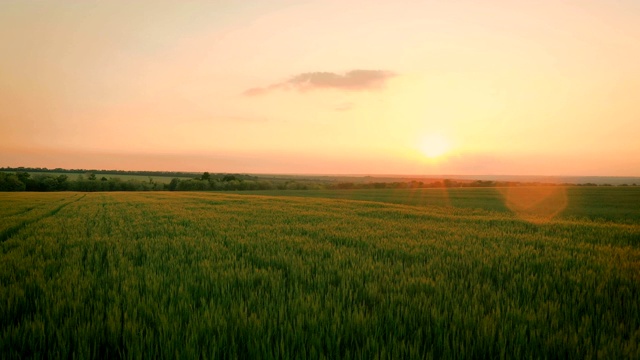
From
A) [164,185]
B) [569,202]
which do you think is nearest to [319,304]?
[569,202]

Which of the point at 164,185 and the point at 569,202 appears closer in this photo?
the point at 569,202

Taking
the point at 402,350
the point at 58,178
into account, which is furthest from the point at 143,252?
the point at 58,178

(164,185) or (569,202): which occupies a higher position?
(164,185)

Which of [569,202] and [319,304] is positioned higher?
[319,304]

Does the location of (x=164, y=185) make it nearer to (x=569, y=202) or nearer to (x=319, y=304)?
(x=569, y=202)

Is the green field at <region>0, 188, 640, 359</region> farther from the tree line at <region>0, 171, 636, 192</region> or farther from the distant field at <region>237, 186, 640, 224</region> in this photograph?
the tree line at <region>0, 171, 636, 192</region>

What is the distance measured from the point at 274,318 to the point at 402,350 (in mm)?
1329

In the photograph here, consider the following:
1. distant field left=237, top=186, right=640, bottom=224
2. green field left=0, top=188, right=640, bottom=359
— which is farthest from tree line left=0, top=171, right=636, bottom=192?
green field left=0, top=188, right=640, bottom=359

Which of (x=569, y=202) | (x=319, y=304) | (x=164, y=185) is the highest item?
(x=319, y=304)

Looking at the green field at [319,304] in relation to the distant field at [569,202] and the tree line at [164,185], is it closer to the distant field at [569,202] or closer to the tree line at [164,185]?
the distant field at [569,202]

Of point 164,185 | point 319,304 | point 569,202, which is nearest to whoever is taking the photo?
point 319,304

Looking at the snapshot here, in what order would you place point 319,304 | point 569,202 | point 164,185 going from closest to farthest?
1. point 319,304
2. point 569,202
3. point 164,185

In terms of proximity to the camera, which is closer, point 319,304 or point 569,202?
point 319,304

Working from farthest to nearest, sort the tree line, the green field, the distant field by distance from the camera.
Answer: the tree line
the distant field
the green field
